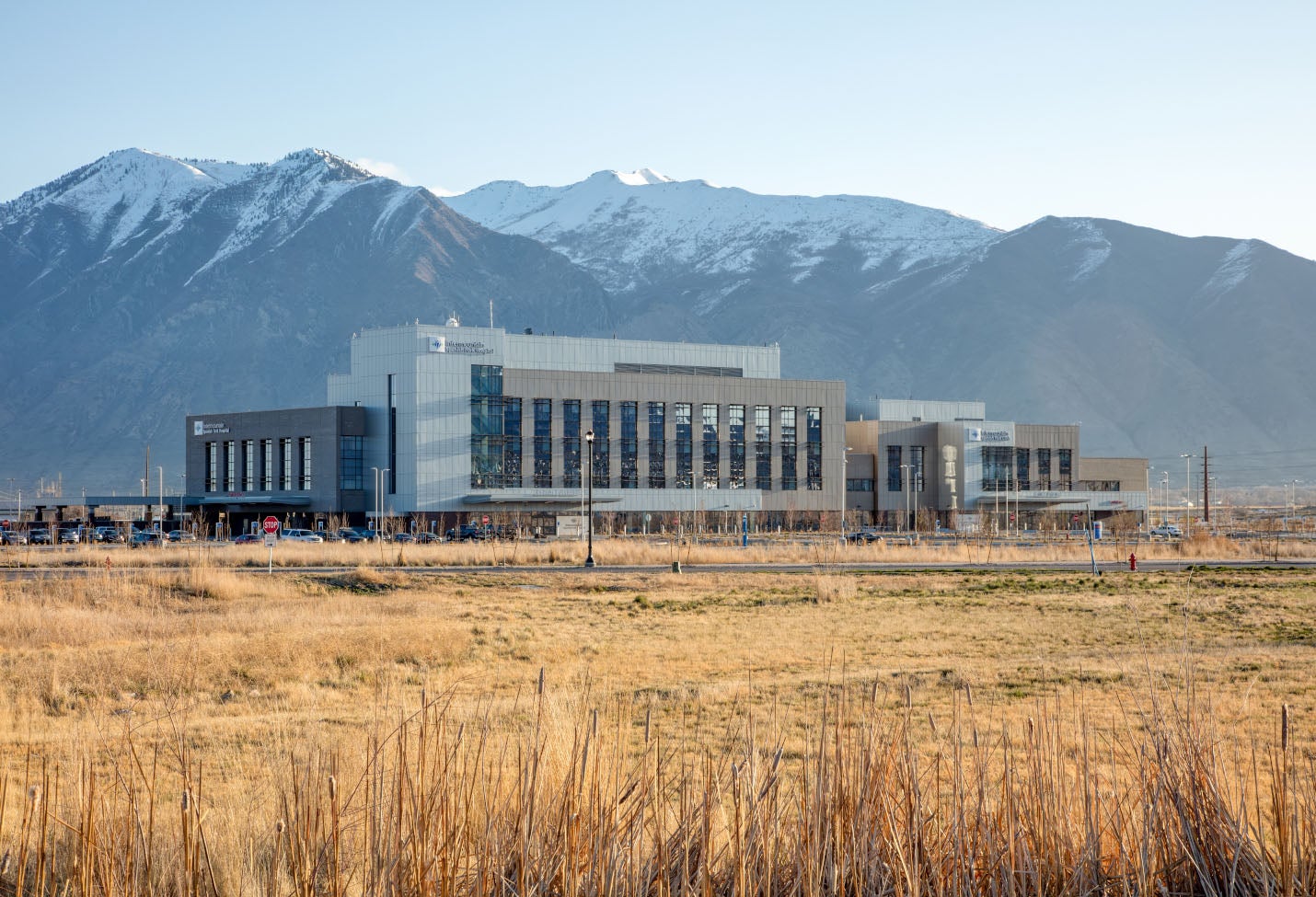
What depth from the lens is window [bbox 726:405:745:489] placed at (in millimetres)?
116688

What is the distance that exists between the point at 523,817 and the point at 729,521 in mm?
108009

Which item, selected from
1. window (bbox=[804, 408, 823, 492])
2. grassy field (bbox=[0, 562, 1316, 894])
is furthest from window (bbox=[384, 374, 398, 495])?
grassy field (bbox=[0, 562, 1316, 894])

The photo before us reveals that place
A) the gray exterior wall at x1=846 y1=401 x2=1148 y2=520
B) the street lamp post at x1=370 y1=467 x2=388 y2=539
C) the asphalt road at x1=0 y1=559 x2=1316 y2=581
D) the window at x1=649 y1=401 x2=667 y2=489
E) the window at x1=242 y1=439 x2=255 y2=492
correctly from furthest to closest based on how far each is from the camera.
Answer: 1. the gray exterior wall at x1=846 y1=401 x2=1148 y2=520
2. the window at x1=242 y1=439 x2=255 y2=492
3. the window at x1=649 y1=401 x2=667 y2=489
4. the street lamp post at x1=370 y1=467 x2=388 y2=539
5. the asphalt road at x1=0 y1=559 x2=1316 y2=581

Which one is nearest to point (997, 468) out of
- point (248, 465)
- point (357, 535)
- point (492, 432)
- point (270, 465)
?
point (492, 432)

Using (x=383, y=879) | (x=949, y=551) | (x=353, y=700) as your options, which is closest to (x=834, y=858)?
(x=383, y=879)

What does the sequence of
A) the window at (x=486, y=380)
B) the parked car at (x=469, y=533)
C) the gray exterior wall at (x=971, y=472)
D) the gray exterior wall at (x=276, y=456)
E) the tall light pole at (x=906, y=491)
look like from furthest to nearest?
the gray exterior wall at (x=971, y=472), the tall light pole at (x=906, y=491), the window at (x=486, y=380), the gray exterior wall at (x=276, y=456), the parked car at (x=469, y=533)

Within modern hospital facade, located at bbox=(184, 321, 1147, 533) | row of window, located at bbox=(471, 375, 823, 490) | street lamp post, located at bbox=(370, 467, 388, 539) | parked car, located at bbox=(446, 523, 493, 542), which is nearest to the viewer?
parked car, located at bbox=(446, 523, 493, 542)

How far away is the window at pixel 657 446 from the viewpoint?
113m

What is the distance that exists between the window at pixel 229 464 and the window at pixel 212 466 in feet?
3.94

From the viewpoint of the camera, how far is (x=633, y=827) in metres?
6.47

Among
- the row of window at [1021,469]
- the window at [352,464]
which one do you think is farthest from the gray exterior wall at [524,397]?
the row of window at [1021,469]

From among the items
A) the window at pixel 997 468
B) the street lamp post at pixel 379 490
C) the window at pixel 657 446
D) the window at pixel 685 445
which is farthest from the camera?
the window at pixel 997 468

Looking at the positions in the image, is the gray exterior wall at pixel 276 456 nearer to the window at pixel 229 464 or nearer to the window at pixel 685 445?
the window at pixel 229 464

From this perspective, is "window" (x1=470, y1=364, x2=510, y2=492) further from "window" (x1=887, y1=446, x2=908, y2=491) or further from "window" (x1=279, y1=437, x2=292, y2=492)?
"window" (x1=887, y1=446, x2=908, y2=491)
